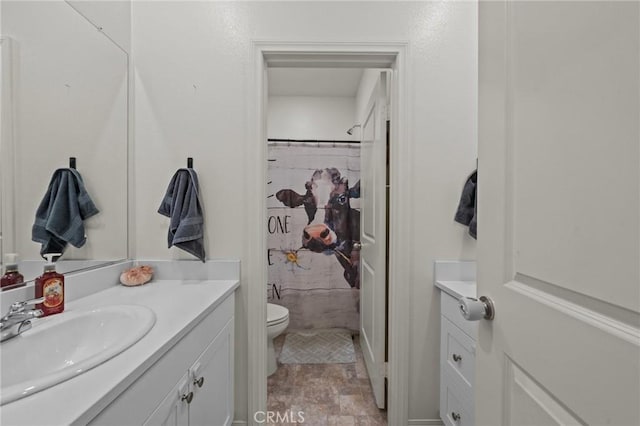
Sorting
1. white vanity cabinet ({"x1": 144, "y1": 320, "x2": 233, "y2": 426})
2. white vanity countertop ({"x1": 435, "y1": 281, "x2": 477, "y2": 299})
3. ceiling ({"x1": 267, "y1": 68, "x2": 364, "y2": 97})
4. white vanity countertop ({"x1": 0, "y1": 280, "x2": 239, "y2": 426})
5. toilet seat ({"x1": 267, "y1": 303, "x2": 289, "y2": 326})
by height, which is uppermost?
ceiling ({"x1": 267, "y1": 68, "x2": 364, "y2": 97})

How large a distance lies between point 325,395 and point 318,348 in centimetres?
63

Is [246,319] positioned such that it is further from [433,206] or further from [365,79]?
[365,79]

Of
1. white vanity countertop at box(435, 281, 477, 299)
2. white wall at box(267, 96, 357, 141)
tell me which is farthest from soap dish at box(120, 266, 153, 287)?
white wall at box(267, 96, 357, 141)

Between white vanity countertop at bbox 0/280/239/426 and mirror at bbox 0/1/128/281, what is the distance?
10.8 inches

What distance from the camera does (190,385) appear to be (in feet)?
3.12

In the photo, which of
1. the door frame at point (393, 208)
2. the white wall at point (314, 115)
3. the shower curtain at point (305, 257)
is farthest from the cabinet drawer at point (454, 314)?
the white wall at point (314, 115)

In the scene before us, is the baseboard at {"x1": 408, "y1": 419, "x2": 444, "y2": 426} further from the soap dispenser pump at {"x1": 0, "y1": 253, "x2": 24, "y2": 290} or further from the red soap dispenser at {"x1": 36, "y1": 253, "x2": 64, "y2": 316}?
the soap dispenser pump at {"x1": 0, "y1": 253, "x2": 24, "y2": 290}

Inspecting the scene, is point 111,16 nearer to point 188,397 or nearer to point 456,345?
point 188,397

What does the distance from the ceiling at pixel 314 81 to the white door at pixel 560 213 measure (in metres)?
2.07

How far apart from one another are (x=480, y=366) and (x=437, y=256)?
2.78 ft

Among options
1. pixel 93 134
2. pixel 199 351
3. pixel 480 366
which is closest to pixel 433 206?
pixel 480 366

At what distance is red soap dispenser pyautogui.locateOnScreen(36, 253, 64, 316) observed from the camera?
3.01ft

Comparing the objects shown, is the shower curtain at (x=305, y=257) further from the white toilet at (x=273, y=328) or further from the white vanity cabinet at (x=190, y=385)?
the white vanity cabinet at (x=190, y=385)

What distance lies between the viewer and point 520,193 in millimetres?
582
